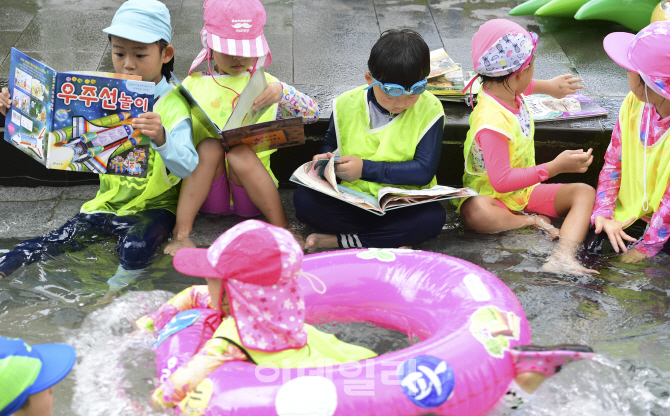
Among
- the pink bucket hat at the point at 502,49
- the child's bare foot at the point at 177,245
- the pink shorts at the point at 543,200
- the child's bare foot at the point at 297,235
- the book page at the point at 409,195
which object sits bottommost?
the child's bare foot at the point at 297,235

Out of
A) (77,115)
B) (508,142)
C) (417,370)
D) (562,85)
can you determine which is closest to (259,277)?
(417,370)

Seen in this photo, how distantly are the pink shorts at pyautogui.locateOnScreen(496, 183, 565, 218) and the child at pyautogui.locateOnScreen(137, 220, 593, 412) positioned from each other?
4.55 ft

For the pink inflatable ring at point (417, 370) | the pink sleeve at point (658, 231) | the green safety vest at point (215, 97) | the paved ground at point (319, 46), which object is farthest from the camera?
the paved ground at point (319, 46)

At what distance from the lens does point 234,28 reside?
2975 mm

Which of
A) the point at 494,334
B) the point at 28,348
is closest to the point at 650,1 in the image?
the point at 494,334

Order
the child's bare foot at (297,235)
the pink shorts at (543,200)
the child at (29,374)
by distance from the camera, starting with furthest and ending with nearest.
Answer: the pink shorts at (543,200) → the child's bare foot at (297,235) → the child at (29,374)

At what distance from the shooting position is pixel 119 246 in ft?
9.79

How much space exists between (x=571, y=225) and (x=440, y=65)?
4.05 feet

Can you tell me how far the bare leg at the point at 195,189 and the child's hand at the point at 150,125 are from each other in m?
0.32

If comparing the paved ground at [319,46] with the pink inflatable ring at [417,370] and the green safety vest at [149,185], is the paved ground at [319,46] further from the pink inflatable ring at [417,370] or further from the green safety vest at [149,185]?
the pink inflatable ring at [417,370]

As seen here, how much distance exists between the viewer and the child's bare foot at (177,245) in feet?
10.0

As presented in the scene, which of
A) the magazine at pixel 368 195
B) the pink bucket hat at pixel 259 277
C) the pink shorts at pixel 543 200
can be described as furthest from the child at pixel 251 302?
the pink shorts at pixel 543 200

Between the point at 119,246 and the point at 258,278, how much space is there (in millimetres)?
1278

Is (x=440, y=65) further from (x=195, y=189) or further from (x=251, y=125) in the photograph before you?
(x=195, y=189)
